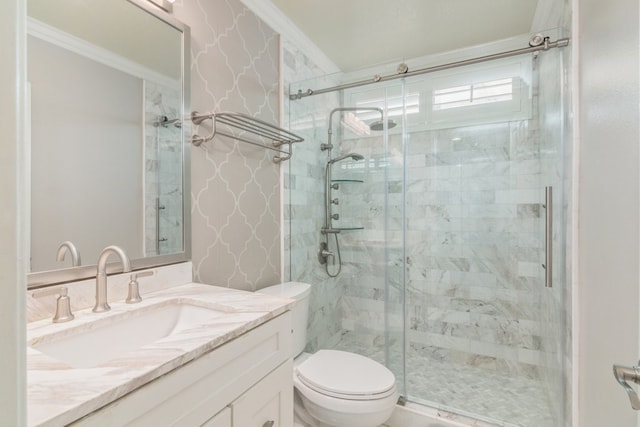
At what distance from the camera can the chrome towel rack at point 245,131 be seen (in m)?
1.39

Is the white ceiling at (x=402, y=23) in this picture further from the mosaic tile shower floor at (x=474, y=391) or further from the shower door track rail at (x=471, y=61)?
the mosaic tile shower floor at (x=474, y=391)

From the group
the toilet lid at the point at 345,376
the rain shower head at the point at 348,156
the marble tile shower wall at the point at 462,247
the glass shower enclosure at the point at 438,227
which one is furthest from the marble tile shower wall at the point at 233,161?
the marble tile shower wall at the point at 462,247

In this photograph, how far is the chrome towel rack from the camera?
1387mm

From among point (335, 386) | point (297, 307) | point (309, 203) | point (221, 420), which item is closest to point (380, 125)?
point (309, 203)

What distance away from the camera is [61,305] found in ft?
2.86

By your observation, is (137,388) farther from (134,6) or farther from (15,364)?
(134,6)

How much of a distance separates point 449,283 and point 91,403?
2485 millimetres

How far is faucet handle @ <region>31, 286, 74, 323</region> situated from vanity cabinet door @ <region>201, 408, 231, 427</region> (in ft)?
1.65

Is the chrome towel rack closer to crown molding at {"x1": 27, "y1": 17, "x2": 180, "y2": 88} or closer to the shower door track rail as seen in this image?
crown molding at {"x1": 27, "y1": 17, "x2": 180, "y2": 88}

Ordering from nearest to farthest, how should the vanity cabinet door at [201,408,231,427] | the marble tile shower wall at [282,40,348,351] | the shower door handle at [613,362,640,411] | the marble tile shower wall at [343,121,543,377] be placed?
the shower door handle at [613,362,640,411]
the vanity cabinet door at [201,408,231,427]
the marble tile shower wall at [282,40,348,351]
the marble tile shower wall at [343,121,543,377]

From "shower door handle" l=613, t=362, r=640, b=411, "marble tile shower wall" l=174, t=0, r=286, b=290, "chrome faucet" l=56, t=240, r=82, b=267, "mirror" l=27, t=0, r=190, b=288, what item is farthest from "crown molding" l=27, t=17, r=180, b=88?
"shower door handle" l=613, t=362, r=640, b=411

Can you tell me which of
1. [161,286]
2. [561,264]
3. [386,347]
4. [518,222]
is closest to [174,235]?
[161,286]

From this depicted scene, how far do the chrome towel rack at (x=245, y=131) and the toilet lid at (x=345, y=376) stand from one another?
47.3 inches

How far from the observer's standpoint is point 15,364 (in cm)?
29
